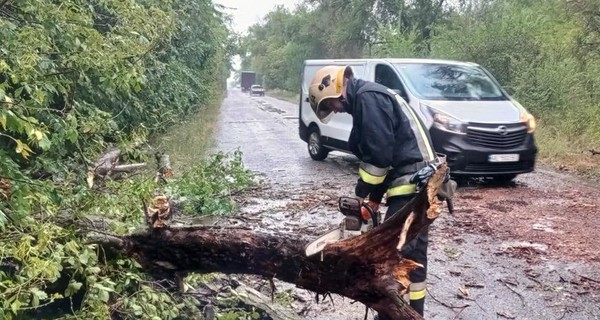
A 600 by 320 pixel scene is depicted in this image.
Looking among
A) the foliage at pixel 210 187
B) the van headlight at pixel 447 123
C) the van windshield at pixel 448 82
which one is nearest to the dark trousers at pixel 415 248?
the foliage at pixel 210 187

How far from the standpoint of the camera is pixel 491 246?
569cm

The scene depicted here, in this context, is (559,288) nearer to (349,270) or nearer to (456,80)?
(349,270)

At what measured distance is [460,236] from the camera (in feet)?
19.9

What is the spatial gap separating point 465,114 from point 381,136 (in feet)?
16.9

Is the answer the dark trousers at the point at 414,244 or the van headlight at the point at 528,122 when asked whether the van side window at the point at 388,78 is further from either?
the dark trousers at the point at 414,244

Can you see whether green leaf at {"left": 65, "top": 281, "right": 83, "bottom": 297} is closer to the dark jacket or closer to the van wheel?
the dark jacket

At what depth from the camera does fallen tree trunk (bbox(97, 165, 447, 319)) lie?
300 centimetres

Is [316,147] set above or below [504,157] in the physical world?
below

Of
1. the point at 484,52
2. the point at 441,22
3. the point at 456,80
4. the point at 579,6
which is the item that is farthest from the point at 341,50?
the point at 456,80

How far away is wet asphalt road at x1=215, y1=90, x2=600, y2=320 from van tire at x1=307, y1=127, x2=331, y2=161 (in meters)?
0.92

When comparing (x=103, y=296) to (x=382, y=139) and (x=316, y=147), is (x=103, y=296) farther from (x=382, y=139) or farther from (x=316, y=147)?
(x=316, y=147)

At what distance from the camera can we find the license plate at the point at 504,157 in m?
8.09

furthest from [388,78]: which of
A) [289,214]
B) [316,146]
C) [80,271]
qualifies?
[80,271]

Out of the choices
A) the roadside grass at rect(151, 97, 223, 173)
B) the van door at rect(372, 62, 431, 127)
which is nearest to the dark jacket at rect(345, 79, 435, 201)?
the van door at rect(372, 62, 431, 127)
